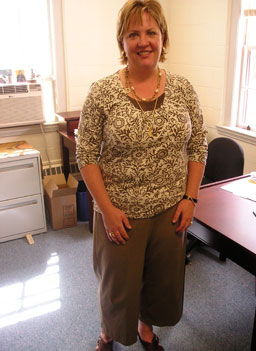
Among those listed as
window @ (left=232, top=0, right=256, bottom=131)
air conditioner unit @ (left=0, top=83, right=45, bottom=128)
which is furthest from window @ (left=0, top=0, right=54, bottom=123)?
window @ (left=232, top=0, right=256, bottom=131)

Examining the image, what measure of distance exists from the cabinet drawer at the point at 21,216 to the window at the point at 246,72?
1.73m

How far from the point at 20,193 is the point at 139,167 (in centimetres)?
167

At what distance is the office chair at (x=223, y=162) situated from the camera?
2.43m

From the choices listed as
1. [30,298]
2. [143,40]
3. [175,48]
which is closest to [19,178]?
[30,298]

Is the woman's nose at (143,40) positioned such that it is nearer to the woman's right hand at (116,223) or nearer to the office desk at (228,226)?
the woman's right hand at (116,223)

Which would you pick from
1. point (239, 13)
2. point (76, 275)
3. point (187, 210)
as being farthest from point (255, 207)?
point (239, 13)

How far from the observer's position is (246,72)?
2.89 metres

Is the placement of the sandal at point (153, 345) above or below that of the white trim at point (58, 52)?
below

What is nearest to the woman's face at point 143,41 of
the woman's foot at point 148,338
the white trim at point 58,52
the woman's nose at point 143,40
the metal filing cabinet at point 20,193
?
the woman's nose at point 143,40

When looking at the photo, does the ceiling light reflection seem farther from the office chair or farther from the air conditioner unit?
the air conditioner unit

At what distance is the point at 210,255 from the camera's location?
2.61 meters

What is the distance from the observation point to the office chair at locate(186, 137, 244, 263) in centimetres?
243

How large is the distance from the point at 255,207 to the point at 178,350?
795 mm

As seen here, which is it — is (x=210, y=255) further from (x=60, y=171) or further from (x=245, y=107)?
(x=60, y=171)
